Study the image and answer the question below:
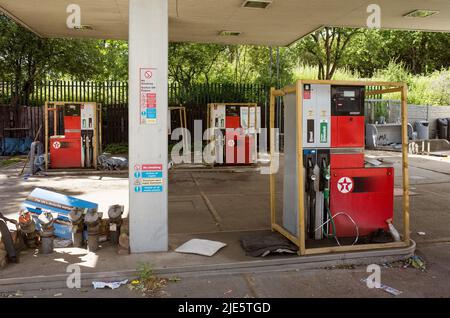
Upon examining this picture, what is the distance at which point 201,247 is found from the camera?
5754mm

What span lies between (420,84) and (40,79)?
69.1 feet

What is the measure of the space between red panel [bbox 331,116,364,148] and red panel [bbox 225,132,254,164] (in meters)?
8.16

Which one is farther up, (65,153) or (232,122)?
(232,122)

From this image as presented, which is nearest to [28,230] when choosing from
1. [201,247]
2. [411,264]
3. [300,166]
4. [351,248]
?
[201,247]

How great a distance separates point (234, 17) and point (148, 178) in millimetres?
7968

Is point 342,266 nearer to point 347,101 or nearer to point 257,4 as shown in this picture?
point 347,101

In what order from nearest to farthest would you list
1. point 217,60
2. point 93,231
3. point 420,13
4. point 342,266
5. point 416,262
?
1. point 342,266
2. point 416,262
3. point 93,231
4. point 420,13
5. point 217,60

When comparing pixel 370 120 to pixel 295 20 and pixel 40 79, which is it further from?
pixel 40 79

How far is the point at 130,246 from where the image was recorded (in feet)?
18.3

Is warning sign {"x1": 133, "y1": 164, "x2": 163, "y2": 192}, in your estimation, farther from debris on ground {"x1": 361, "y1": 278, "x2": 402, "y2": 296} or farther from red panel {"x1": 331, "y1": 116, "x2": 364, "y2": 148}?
debris on ground {"x1": 361, "y1": 278, "x2": 402, "y2": 296}

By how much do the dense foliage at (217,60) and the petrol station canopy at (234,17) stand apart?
4311mm

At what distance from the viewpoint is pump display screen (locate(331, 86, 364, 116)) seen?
19.1 ft

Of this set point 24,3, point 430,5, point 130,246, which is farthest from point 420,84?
point 130,246

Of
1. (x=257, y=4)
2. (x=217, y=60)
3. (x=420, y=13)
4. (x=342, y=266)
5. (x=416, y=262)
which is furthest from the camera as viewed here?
(x=217, y=60)
